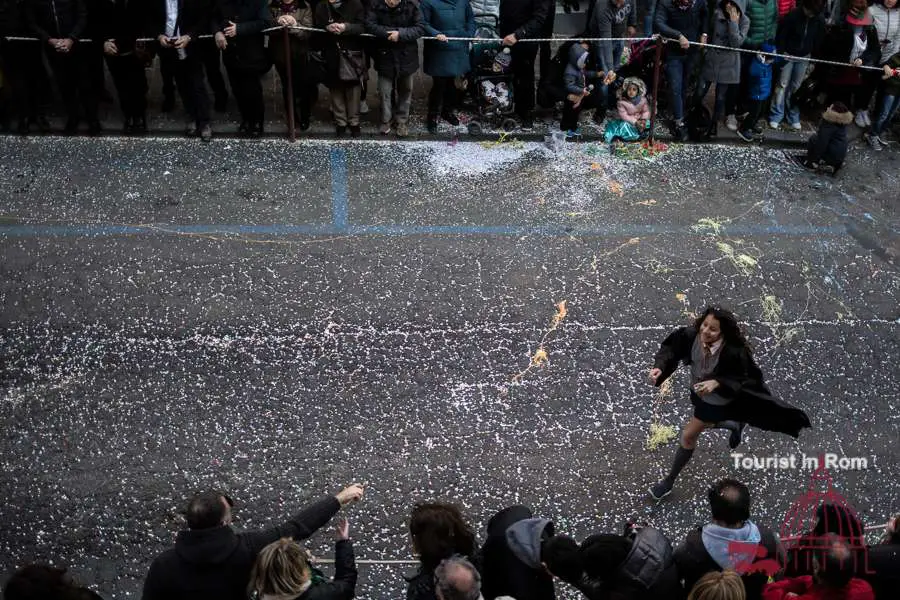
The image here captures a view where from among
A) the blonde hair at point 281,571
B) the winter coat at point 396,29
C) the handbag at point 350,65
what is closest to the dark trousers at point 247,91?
the handbag at point 350,65

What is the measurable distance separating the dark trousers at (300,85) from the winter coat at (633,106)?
3086 mm

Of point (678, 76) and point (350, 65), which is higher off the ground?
point (350, 65)

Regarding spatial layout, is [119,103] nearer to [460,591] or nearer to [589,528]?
[589,528]

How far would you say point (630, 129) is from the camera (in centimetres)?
1018

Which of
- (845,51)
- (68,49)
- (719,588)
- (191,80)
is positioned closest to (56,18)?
(68,49)

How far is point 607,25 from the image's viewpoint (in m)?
10.0

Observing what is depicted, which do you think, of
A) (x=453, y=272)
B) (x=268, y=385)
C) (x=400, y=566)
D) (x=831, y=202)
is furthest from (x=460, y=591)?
(x=831, y=202)

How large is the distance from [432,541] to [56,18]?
706 centimetres

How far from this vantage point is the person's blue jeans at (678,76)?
10359 millimetres

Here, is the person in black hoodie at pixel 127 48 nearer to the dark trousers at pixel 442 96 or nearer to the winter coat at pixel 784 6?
the dark trousers at pixel 442 96

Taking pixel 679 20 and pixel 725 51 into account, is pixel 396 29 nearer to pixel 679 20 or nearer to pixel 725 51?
pixel 679 20

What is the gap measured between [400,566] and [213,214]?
4.13 metres

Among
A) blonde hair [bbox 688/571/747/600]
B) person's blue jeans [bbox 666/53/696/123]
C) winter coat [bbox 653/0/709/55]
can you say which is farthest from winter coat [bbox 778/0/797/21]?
blonde hair [bbox 688/571/747/600]

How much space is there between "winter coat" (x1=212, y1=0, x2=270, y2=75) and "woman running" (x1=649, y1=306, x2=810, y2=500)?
5522 millimetres
